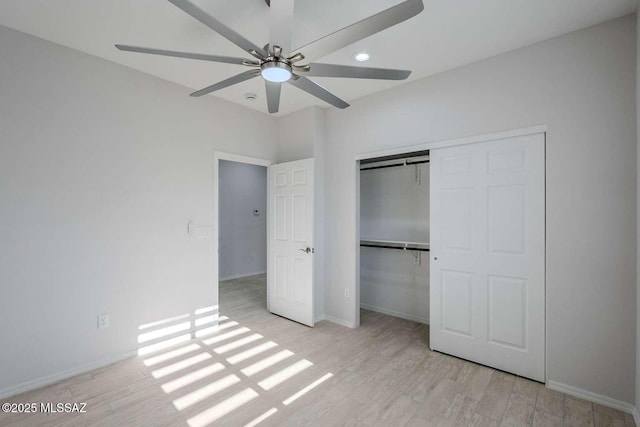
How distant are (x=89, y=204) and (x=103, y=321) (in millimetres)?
1070

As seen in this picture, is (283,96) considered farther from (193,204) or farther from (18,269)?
(18,269)

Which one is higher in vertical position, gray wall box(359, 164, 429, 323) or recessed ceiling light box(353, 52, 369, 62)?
recessed ceiling light box(353, 52, 369, 62)

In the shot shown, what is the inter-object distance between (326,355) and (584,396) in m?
2.04

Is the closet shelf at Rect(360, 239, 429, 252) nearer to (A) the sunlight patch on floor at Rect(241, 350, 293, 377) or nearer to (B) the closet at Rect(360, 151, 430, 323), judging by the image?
(B) the closet at Rect(360, 151, 430, 323)

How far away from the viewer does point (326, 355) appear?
2979mm

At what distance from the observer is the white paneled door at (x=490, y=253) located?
253cm

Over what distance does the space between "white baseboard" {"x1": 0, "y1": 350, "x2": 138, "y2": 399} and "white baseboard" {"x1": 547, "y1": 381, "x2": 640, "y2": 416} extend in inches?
146

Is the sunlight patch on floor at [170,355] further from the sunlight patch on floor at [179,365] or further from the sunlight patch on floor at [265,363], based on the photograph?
the sunlight patch on floor at [265,363]

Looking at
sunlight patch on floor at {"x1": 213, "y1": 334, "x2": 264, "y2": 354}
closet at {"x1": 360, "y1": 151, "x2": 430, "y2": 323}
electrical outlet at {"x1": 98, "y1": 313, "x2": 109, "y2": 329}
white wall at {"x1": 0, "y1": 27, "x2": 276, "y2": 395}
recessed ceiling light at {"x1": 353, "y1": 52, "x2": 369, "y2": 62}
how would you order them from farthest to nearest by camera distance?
closet at {"x1": 360, "y1": 151, "x2": 430, "y2": 323} < sunlight patch on floor at {"x1": 213, "y1": 334, "x2": 264, "y2": 354} < electrical outlet at {"x1": 98, "y1": 313, "x2": 109, "y2": 329} < recessed ceiling light at {"x1": 353, "y1": 52, "x2": 369, "y2": 62} < white wall at {"x1": 0, "y1": 27, "x2": 276, "y2": 395}

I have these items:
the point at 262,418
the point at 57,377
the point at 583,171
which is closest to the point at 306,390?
the point at 262,418

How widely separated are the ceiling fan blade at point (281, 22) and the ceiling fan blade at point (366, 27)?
107 millimetres

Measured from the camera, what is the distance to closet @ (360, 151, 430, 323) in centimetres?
A: 390

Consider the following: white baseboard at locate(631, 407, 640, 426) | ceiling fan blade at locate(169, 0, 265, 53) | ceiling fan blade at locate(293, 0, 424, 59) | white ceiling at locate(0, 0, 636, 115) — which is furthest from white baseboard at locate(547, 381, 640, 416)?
ceiling fan blade at locate(169, 0, 265, 53)

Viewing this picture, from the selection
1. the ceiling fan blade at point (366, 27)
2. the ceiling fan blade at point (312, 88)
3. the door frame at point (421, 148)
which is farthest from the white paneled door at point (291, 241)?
the ceiling fan blade at point (366, 27)
